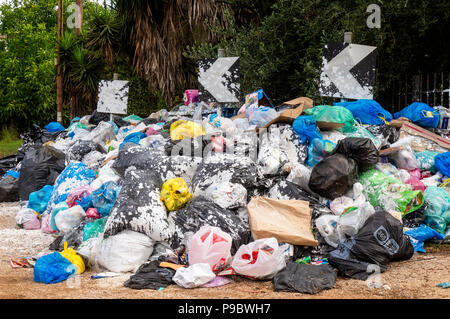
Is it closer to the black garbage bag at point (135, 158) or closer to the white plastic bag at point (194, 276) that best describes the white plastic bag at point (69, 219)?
the black garbage bag at point (135, 158)

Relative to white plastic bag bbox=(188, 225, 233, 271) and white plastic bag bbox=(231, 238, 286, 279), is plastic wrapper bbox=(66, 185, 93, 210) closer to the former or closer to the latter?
white plastic bag bbox=(188, 225, 233, 271)

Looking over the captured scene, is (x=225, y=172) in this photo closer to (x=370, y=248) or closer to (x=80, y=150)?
(x=370, y=248)

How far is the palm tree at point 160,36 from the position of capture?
9337mm

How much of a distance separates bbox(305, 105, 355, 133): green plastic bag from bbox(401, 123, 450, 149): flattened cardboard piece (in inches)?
25.5

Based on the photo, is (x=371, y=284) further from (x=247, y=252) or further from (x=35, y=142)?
(x=35, y=142)

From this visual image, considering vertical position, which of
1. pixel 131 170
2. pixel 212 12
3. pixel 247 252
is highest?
pixel 212 12

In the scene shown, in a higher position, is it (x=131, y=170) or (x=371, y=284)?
(x=131, y=170)

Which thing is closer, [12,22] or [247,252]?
[247,252]

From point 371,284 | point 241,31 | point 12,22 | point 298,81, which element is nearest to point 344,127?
point 371,284

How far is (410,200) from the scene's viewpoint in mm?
3865

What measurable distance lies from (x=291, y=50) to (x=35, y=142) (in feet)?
15.3

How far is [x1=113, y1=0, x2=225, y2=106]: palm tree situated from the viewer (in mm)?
9337

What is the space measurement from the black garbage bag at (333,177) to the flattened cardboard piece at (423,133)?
4.50 ft

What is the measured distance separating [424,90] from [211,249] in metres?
4.90
